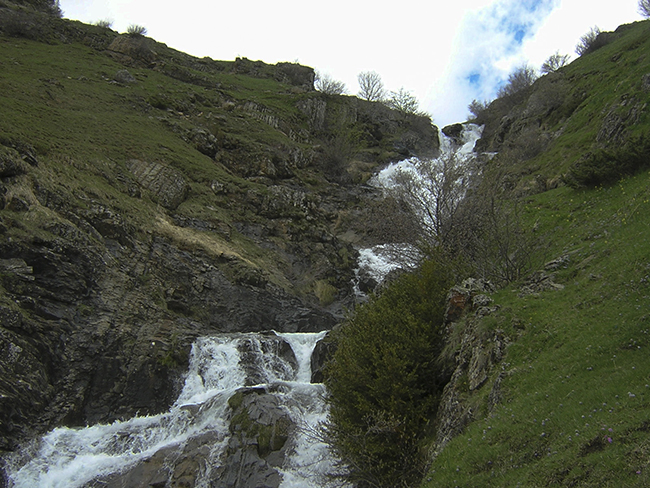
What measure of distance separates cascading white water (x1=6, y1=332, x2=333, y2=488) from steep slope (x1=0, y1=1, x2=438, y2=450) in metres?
0.68

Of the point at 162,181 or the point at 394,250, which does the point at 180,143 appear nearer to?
the point at 162,181

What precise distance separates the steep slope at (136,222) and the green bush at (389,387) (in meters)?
8.70

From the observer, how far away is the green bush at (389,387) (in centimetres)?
989

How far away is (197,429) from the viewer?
14.2m

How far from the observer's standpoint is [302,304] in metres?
25.0

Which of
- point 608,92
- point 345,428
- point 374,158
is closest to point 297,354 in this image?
point 345,428

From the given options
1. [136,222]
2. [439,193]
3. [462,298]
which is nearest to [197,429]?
[462,298]

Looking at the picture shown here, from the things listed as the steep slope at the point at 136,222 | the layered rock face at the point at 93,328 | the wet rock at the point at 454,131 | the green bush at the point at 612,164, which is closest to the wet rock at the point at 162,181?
the steep slope at the point at 136,222

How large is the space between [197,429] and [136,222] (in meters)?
13.1

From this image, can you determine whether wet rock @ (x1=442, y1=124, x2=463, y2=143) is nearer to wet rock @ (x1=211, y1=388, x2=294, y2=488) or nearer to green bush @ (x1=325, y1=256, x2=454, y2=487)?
green bush @ (x1=325, y1=256, x2=454, y2=487)

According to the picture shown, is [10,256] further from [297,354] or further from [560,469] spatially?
[560,469]

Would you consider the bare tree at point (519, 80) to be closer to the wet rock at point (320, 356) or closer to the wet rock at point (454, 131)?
the wet rock at point (454, 131)

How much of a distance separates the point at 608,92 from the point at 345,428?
107 feet

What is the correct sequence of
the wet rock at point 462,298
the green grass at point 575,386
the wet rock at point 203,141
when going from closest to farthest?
the green grass at point 575,386 < the wet rock at point 462,298 < the wet rock at point 203,141
